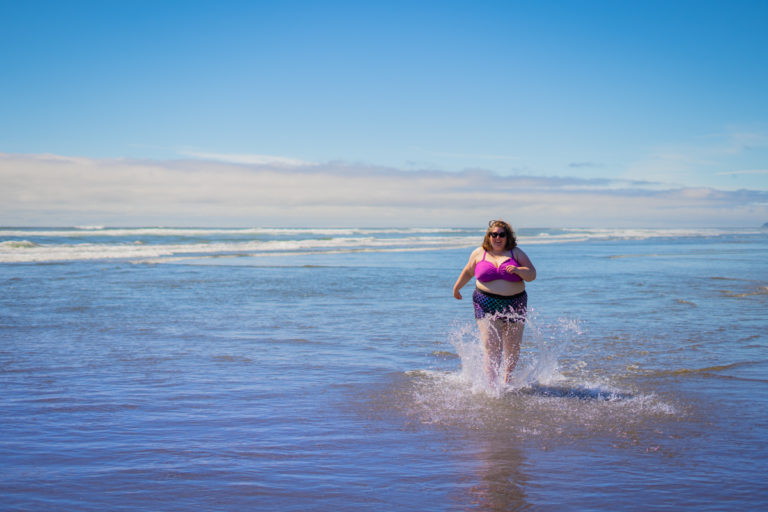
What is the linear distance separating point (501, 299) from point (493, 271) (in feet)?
0.96

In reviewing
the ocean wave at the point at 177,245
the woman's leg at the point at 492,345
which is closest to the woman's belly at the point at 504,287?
the woman's leg at the point at 492,345

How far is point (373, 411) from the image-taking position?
5566 mm

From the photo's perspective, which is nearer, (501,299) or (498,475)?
(498,475)

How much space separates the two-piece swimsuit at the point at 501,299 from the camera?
5.97 metres

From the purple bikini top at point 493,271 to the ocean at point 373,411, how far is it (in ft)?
2.89

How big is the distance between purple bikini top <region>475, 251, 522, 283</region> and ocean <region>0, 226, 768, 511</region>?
882 millimetres

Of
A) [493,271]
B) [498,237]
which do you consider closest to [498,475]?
[493,271]

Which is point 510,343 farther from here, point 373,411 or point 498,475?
point 498,475

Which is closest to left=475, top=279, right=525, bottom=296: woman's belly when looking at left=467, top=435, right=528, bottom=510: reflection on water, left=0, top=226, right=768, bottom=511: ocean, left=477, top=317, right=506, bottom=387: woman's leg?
left=477, top=317, right=506, bottom=387: woman's leg

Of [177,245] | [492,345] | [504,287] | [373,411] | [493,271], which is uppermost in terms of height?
[493,271]

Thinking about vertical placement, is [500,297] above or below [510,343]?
above

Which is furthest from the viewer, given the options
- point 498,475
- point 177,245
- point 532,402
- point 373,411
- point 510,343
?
point 177,245

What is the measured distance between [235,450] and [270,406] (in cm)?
112

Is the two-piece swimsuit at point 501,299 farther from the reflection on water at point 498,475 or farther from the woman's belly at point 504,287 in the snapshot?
the reflection on water at point 498,475
